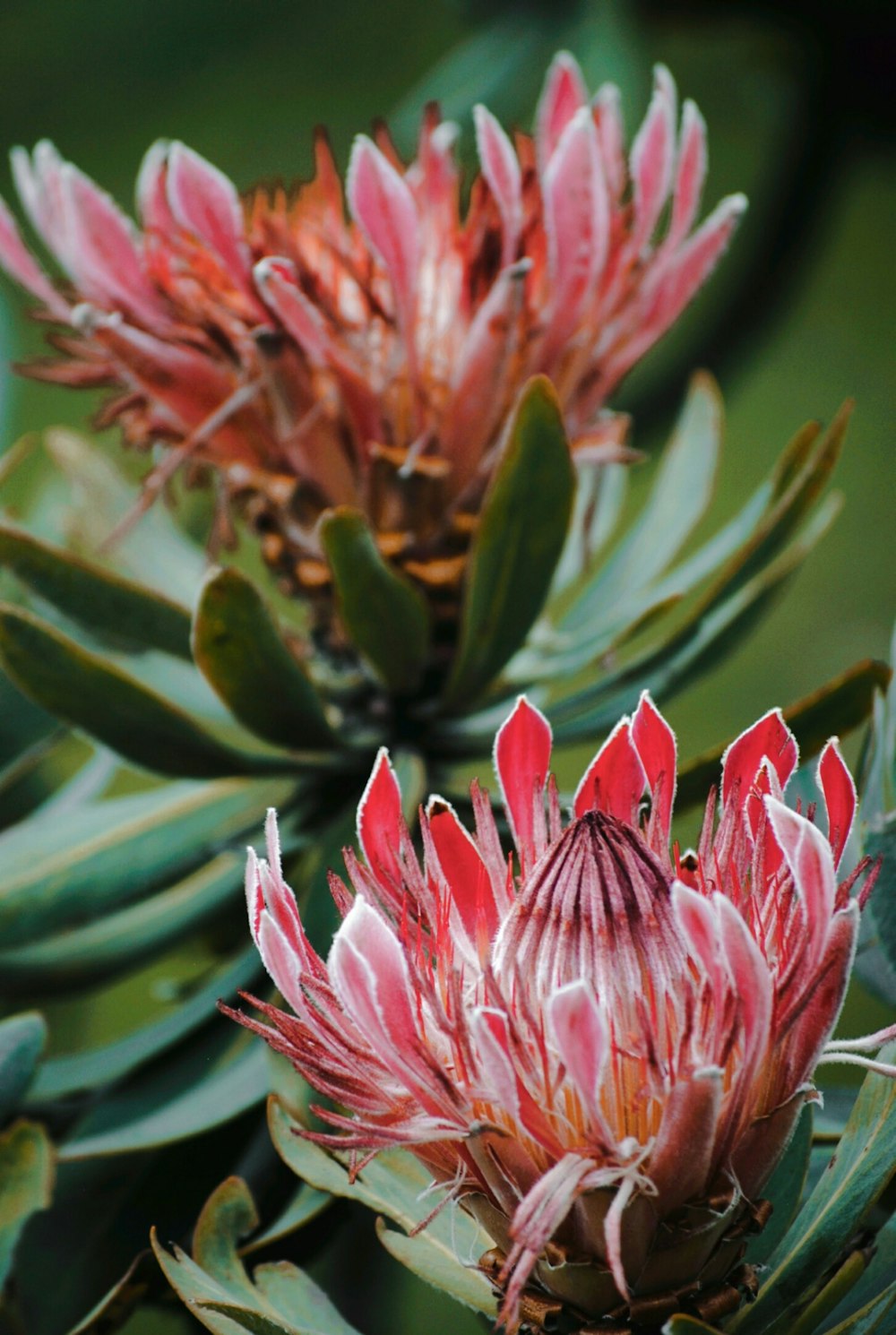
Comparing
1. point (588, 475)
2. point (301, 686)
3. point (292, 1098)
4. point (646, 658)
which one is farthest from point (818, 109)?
point (292, 1098)

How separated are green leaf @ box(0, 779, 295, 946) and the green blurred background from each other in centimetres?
33

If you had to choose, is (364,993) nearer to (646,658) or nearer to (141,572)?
(646,658)

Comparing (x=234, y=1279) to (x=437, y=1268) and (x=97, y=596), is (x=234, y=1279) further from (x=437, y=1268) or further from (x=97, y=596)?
(x=97, y=596)

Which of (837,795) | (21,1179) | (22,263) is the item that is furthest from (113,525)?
(837,795)

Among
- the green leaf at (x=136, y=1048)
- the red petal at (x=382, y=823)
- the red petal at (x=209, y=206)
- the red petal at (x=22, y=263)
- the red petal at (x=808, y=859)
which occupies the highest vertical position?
the red petal at (x=22, y=263)

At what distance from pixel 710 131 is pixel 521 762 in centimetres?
106

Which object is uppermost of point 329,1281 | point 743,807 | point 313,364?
point 313,364

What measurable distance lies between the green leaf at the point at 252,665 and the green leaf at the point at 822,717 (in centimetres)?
15

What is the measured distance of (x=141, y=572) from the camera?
2.44 feet

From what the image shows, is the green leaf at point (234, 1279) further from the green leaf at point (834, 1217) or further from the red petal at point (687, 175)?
the red petal at point (687, 175)

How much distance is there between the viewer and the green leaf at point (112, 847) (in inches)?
20.6

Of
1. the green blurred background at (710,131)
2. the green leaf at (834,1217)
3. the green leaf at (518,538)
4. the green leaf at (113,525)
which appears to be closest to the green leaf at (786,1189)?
the green leaf at (834,1217)

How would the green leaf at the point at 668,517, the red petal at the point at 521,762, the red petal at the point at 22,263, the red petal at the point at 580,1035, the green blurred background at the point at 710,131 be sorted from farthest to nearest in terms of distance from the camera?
the green blurred background at the point at 710,131, the green leaf at the point at 668,517, the red petal at the point at 22,263, the red petal at the point at 521,762, the red petal at the point at 580,1035

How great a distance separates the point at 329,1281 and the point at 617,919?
237 millimetres
